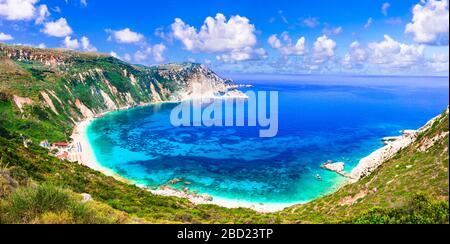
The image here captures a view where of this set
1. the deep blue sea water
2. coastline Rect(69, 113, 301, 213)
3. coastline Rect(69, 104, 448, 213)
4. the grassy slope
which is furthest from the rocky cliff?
the grassy slope

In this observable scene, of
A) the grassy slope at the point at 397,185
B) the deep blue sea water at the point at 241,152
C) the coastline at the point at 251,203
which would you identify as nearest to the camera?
the grassy slope at the point at 397,185

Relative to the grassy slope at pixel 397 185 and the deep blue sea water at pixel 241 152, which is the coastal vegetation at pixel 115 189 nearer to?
the grassy slope at pixel 397 185

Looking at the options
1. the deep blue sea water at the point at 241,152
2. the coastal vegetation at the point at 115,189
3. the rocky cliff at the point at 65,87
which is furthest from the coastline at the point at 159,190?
the rocky cliff at the point at 65,87

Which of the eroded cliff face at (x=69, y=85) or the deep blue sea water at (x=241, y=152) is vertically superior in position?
the eroded cliff face at (x=69, y=85)

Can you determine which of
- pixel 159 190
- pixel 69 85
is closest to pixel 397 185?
pixel 159 190

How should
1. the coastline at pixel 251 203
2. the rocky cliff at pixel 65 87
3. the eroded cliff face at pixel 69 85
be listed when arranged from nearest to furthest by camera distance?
the coastline at pixel 251 203, the rocky cliff at pixel 65 87, the eroded cliff face at pixel 69 85
